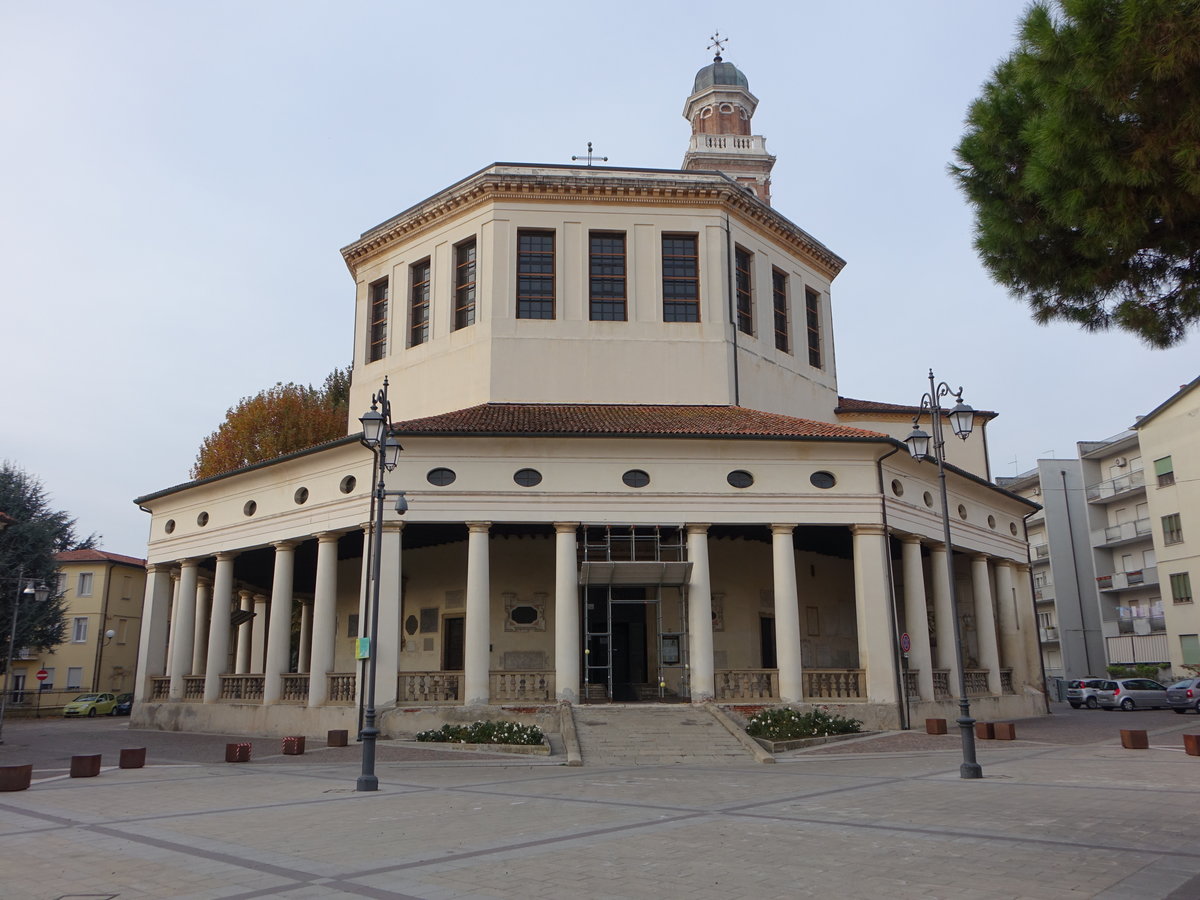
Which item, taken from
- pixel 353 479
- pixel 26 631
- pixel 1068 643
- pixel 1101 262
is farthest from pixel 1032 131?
pixel 1068 643

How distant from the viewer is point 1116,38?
7645mm

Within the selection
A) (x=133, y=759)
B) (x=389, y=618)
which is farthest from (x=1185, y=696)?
(x=133, y=759)

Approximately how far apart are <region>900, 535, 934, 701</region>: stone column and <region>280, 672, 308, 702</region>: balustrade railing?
15.5 metres

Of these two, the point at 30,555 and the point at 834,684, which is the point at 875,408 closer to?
the point at 834,684

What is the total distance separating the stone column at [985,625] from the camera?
90.1ft

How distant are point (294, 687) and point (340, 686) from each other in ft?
7.92

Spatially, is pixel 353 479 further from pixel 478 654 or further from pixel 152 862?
pixel 152 862

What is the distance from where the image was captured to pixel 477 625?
70.6ft

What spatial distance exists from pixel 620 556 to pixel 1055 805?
14161 millimetres

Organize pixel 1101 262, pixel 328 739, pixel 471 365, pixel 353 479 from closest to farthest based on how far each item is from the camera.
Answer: pixel 1101 262 → pixel 328 739 → pixel 353 479 → pixel 471 365

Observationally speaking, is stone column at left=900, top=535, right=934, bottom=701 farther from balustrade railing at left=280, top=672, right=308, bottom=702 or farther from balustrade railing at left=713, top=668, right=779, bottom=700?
balustrade railing at left=280, top=672, right=308, bottom=702


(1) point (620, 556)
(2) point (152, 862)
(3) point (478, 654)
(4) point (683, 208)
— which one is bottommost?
(2) point (152, 862)

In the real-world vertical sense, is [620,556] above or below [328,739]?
above

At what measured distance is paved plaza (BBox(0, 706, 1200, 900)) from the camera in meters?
7.16
